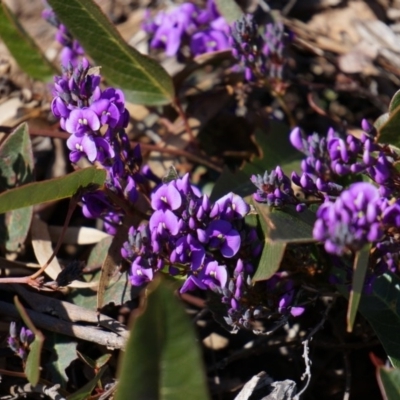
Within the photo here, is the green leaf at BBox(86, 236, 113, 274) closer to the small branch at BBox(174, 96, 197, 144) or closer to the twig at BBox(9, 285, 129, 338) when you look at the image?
the twig at BBox(9, 285, 129, 338)

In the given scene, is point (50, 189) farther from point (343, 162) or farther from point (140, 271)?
point (343, 162)

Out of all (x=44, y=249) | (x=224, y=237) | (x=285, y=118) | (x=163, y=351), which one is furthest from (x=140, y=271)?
(x=285, y=118)

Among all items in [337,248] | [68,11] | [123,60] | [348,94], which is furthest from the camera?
[348,94]

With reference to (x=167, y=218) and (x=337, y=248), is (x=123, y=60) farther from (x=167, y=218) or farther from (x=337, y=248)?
(x=337, y=248)

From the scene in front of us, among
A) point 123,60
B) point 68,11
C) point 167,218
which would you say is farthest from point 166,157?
point 167,218

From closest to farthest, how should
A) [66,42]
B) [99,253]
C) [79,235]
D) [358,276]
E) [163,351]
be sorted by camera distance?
[163,351] → [358,276] → [99,253] → [79,235] → [66,42]

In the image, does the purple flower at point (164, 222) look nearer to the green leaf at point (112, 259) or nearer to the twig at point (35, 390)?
the green leaf at point (112, 259)

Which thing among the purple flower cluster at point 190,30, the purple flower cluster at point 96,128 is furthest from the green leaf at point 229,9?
the purple flower cluster at point 96,128
